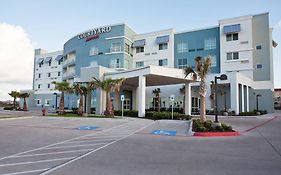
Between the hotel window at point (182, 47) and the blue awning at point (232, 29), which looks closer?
the blue awning at point (232, 29)

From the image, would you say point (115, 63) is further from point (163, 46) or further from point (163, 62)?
point (163, 46)

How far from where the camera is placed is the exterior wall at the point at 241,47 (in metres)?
43.3

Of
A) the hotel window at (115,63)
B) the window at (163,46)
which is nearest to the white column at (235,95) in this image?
the window at (163,46)

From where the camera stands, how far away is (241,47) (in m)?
43.9

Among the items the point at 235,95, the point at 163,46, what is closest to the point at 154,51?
the point at 163,46

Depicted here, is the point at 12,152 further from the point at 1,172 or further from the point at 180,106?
the point at 180,106

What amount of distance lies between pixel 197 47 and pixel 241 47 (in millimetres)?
8261

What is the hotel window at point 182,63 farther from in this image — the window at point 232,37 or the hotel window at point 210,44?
the window at point 232,37

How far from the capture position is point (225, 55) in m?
45.0

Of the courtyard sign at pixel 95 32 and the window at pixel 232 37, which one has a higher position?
the courtyard sign at pixel 95 32

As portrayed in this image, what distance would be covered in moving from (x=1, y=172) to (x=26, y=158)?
1775 mm

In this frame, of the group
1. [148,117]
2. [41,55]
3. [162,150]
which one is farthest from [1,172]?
[41,55]

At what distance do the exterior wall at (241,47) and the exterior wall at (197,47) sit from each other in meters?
1.47

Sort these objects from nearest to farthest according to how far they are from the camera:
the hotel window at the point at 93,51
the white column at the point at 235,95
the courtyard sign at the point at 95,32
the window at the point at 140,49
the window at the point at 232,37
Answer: the white column at the point at 235,95, the window at the point at 232,37, the courtyard sign at the point at 95,32, the hotel window at the point at 93,51, the window at the point at 140,49
